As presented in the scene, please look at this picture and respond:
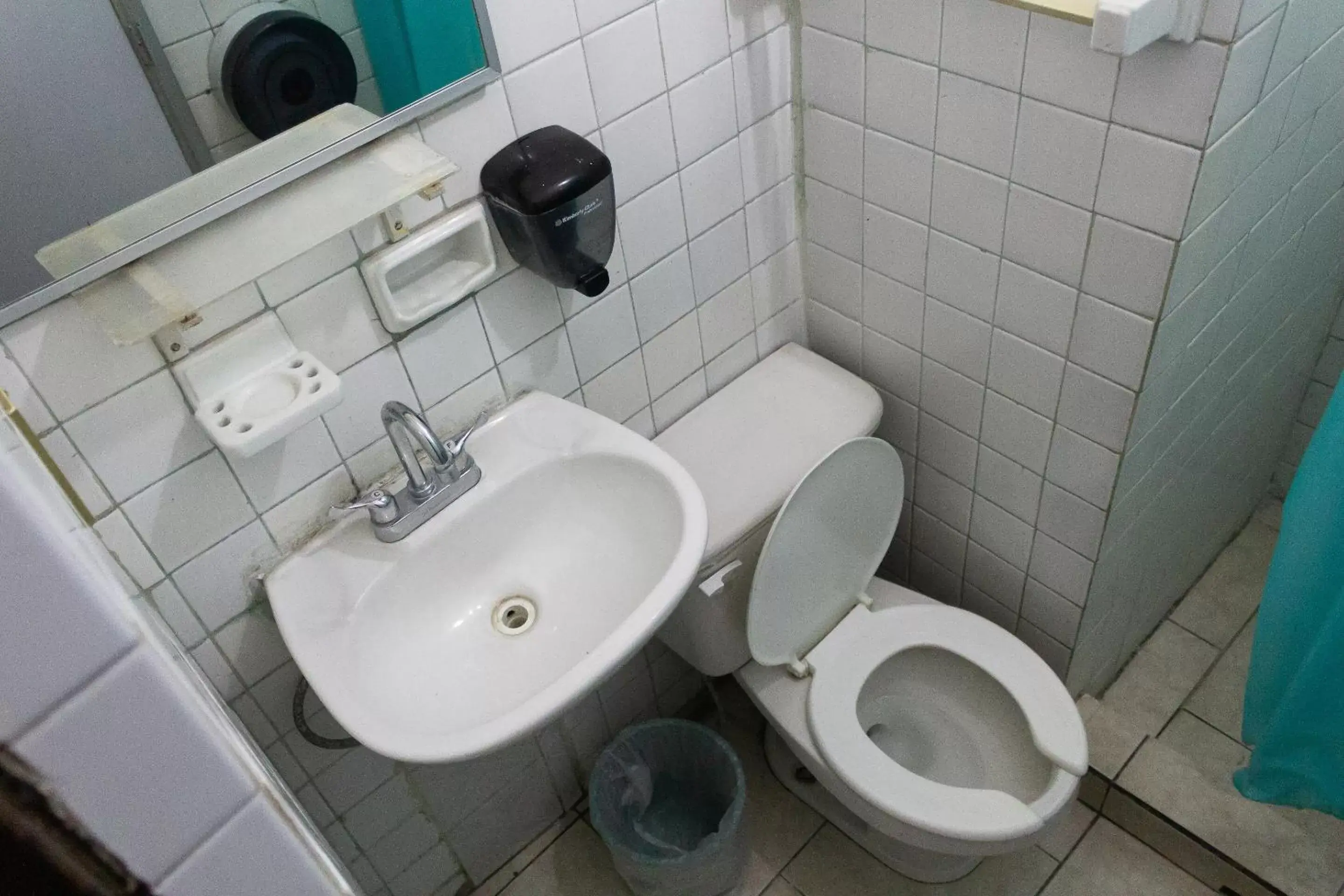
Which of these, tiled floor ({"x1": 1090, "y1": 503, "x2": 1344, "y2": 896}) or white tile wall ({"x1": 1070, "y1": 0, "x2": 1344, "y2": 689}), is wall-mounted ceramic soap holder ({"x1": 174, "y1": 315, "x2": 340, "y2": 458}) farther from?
tiled floor ({"x1": 1090, "y1": 503, "x2": 1344, "y2": 896})

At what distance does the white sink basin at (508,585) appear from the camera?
3.64 feet

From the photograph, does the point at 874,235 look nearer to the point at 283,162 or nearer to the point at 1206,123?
the point at 1206,123

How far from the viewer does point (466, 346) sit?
4.23 feet

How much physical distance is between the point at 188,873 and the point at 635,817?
149cm

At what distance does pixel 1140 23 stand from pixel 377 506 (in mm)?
951

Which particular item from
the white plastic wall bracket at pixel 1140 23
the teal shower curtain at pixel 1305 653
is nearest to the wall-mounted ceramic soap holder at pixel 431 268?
the white plastic wall bracket at pixel 1140 23

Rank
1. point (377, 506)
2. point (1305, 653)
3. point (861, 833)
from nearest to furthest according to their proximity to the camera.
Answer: point (377, 506)
point (1305, 653)
point (861, 833)

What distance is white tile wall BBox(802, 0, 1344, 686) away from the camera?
112cm

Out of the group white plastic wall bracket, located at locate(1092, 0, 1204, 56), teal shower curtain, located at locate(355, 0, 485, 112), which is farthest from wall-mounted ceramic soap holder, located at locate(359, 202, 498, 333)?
white plastic wall bracket, located at locate(1092, 0, 1204, 56)

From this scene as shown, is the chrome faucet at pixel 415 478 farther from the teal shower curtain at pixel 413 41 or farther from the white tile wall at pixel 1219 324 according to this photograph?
the white tile wall at pixel 1219 324

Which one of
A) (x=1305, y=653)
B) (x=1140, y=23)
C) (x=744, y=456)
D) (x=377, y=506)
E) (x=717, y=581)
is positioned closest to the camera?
(x=1140, y=23)

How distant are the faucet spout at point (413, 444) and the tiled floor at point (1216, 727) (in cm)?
125

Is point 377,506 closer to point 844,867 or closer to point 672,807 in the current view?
point 672,807

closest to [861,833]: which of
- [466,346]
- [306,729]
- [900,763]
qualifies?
[900,763]
